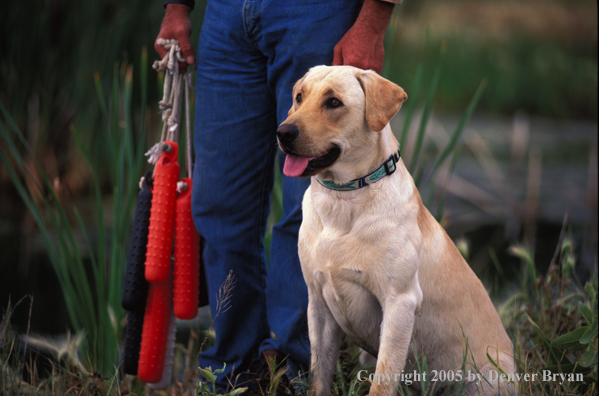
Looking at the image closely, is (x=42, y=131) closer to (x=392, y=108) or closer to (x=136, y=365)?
(x=136, y=365)

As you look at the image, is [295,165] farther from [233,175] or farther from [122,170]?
[122,170]

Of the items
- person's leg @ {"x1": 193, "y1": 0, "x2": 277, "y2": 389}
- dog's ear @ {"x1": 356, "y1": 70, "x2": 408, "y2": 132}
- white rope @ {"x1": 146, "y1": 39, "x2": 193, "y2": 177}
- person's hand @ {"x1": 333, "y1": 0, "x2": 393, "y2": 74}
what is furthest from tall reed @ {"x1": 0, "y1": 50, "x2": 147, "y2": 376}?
dog's ear @ {"x1": 356, "y1": 70, "x2": 408, "y2": 132}

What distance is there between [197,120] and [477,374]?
1228mm

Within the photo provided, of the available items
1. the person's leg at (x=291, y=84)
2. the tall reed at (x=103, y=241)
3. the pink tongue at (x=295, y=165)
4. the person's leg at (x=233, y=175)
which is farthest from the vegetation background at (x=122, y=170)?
the pink tongue at (x=295, y=165)

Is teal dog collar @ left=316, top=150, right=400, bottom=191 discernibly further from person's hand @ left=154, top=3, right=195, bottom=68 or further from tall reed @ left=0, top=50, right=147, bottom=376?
tall reed @ left=0, top=50, right=147, bottom=376

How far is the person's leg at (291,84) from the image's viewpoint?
170 cm

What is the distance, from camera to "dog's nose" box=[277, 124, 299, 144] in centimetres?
141

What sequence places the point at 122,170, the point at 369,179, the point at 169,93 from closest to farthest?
1. the point at 369,179
2. the point at 169,93
3. the point at 122,170

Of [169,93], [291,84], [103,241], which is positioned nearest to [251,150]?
[291,84]

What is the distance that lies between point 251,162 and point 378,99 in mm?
613

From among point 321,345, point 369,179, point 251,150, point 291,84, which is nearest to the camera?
point 369,179

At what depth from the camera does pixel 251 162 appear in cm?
194

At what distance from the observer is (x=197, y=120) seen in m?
1.99

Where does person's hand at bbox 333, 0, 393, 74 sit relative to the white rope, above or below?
above
